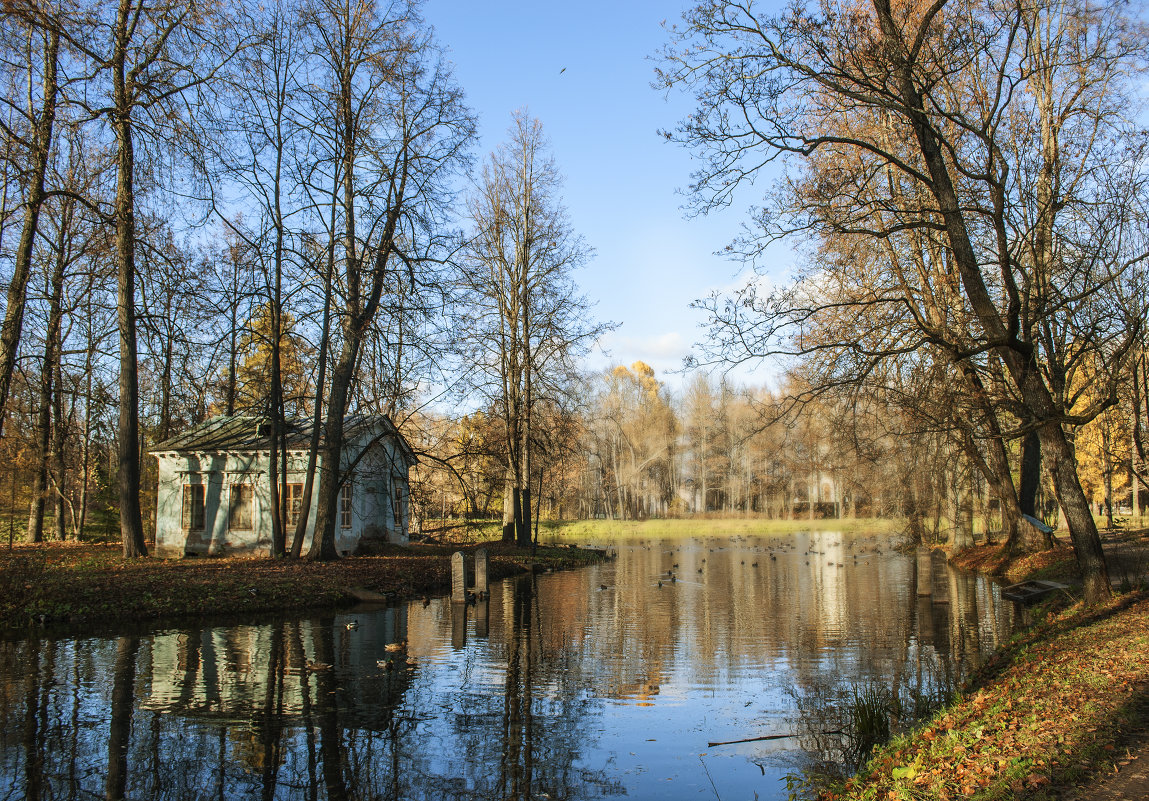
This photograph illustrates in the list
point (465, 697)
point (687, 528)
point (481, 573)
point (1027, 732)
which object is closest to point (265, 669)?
point (465, 697)

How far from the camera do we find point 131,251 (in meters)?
18.4

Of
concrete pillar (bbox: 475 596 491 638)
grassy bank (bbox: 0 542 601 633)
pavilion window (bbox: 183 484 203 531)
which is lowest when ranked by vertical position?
concrete pillar (bbox: 475 596 491 638)

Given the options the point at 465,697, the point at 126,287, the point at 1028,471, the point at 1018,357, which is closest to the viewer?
the point at 465,697

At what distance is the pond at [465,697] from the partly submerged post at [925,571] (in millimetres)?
2240

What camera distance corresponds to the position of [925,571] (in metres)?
24.5

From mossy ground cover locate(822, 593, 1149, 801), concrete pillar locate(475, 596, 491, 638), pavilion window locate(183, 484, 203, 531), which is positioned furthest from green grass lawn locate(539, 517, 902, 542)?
mossy ground cover locate(822, 593, 1149, 801)

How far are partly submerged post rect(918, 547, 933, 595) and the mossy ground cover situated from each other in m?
10.7

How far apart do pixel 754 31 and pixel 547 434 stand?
18.9m

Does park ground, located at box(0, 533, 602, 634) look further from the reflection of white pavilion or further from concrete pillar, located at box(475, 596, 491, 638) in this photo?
concrete pillar, located at box(475, 596, 491, 638)

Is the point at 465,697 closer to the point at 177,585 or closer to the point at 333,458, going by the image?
the point at 177,585

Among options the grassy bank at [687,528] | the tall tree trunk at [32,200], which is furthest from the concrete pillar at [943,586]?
the grassy bank at [687,528]

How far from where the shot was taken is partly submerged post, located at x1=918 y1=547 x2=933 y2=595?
19078mm

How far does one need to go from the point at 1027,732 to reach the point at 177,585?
15.1 meters

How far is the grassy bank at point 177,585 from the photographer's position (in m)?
13.2
